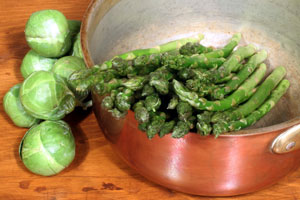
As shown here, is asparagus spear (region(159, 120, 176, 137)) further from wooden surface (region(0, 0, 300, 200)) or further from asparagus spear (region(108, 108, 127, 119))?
wooden surface (region(0, 0, 300, 200))

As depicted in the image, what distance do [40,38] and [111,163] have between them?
45 cm

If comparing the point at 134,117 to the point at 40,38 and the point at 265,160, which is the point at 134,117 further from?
the point at 40,38

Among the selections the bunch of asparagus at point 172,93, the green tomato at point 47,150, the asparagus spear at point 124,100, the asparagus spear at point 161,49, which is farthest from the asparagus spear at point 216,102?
the green tomato at point 47,150

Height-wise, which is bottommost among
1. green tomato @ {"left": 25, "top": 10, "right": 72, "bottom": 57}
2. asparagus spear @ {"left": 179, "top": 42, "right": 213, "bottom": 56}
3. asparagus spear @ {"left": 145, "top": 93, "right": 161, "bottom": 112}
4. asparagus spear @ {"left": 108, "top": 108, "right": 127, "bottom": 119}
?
green tomato @ {"left": 25, "top": 10, "right": 72, "bottom": 57}

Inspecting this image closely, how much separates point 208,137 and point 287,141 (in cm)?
18

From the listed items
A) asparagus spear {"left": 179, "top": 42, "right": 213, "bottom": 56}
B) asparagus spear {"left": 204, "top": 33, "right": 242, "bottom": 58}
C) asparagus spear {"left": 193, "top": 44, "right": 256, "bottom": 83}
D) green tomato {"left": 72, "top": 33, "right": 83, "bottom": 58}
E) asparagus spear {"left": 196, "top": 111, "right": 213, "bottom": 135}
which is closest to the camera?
asparagus spear {"left": 196, "top": 111, "right": 213, "bottom": 135}

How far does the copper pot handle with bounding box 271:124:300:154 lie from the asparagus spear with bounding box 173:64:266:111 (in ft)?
0.46

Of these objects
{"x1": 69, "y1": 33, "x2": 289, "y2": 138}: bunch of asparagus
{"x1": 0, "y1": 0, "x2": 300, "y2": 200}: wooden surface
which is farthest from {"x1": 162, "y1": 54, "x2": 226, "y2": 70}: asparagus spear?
{"x1": 0, "y1": 0, "x2": 300, "y2": 200}: wooden surface

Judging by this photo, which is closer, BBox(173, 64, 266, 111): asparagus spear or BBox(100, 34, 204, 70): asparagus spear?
BBox(173, 64, 266, 111): asparagus spear

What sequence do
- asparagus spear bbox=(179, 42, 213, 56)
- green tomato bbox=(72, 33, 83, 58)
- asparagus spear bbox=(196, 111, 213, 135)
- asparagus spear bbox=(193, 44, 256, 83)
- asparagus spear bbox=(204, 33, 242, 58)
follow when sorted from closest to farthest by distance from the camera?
asparagus spear bbox=(196, 111, 213, 135) < asparagus spear bbox=(193, 44, 256, 83) < asparagus spear bbox=(179, 42, 213, 56) < asparagus spear bbox=(204, 33, 242, 58) < green tomato bbox=(72, 33, 83, 58)

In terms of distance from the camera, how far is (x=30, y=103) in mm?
1184

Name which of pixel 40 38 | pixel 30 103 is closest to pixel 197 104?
pixel 30 103

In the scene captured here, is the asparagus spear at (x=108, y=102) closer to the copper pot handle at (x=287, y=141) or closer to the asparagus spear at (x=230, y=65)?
the asparagus spear at (x=230, y=65)

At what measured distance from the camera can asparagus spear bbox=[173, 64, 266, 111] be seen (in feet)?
2.82
